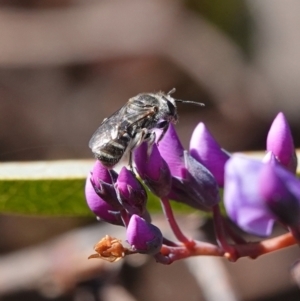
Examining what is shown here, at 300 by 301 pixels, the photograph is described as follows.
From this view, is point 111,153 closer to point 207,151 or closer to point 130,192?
point 130,192

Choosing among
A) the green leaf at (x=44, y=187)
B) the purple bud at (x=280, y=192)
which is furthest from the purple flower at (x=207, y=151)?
the green leaf at (x=44, y=187)

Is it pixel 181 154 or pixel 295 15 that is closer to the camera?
pixel 181 154

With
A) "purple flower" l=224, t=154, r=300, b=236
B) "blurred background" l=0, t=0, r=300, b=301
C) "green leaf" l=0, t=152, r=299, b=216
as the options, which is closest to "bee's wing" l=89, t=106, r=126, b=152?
"purple flower" l=224, t=154, r=300, b=236

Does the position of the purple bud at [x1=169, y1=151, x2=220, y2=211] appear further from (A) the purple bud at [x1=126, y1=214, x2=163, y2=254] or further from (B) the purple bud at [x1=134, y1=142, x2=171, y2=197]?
(A) the purple bud at [x1=126, y1=214, x2=163, y2=254]

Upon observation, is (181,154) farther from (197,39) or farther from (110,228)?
(197,39)

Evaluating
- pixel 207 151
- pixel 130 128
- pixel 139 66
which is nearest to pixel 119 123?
pixel 130 128

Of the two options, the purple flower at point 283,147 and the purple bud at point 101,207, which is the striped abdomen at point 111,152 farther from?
the purple flower at point 283,147

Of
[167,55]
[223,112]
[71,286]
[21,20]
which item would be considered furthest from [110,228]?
[21,20]
